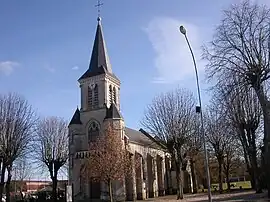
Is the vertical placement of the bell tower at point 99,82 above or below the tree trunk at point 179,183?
above

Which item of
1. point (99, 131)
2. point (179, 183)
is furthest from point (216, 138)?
point (99, 131)

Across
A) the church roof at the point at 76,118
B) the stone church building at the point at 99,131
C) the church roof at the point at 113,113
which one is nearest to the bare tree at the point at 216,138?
the stone church building at the point at 99,131

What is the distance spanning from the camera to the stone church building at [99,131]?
48812mm

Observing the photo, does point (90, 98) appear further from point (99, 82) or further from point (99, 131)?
point (99, 131)

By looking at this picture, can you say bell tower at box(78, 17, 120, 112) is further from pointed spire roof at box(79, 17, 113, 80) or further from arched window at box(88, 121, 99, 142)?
arched window at box(88, 121, 99, 142)

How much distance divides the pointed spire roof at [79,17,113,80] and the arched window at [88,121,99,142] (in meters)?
7.56

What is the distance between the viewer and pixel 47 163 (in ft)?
172

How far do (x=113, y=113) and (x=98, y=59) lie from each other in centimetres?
976

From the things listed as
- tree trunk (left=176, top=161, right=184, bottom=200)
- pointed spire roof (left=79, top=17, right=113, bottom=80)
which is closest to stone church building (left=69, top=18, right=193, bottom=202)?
pointed spire roof (left=79, top=17, right=113, bottom=80)

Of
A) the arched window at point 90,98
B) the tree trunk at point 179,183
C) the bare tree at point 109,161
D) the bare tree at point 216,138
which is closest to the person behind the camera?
the bare tree at point 109,161

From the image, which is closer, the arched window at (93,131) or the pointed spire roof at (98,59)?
the arched window at (93,131)

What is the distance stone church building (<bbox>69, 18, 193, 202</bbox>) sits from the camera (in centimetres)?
4881

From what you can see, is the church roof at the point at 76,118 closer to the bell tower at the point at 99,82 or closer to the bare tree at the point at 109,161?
the bell tower at the point at 99,82

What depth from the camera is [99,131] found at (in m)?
50.8
